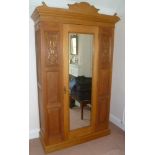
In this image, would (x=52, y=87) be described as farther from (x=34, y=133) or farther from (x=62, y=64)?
(x=34, y=133)

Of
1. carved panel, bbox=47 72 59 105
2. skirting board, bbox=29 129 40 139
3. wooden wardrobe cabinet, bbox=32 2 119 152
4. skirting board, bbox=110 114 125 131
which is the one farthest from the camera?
skirting board, bbox=110 114 125 131

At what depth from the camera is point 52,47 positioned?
2.07 m

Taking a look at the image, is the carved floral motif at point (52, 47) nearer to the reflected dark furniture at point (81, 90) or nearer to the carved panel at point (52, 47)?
the carved panel at point (52, 47)

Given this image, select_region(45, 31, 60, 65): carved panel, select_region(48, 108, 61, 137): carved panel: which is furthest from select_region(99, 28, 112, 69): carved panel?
select_region(48, 108, 61, 137): carved panel

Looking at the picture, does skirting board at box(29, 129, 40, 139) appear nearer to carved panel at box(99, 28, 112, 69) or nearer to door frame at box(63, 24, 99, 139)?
door frame at box(63, 24, 99, 139)

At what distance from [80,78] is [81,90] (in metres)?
0.21

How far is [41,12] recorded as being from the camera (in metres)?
1.90

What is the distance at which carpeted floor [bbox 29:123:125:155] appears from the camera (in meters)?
2.30

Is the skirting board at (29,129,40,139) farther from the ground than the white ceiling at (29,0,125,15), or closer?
closer

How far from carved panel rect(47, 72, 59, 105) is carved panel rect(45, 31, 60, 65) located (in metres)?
0.17

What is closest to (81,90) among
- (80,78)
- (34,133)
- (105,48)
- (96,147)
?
(80,78)
